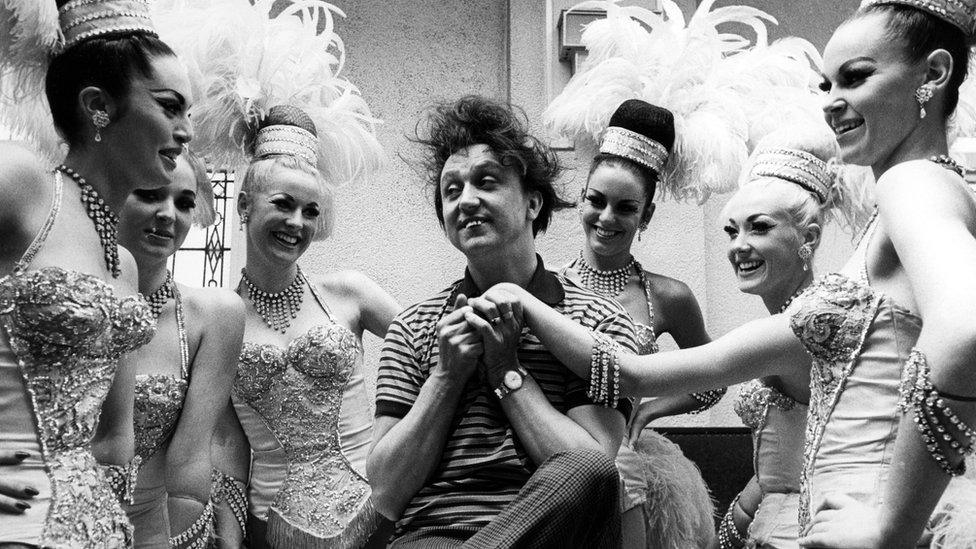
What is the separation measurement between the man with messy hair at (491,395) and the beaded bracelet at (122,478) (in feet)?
1.74

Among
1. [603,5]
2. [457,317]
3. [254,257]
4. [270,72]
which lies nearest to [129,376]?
[457,317]

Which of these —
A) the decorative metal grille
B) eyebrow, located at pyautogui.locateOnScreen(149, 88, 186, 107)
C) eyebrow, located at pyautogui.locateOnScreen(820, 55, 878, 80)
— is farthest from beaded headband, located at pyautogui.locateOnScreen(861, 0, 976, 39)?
the decorative metal grille

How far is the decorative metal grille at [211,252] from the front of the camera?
474 cm

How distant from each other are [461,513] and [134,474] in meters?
0.75

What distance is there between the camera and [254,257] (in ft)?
10.5

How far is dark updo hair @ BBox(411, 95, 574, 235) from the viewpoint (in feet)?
8.00

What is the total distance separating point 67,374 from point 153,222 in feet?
3.21

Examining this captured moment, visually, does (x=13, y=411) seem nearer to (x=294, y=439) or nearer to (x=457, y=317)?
(x=457, y=317)

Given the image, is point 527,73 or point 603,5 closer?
point 603,5

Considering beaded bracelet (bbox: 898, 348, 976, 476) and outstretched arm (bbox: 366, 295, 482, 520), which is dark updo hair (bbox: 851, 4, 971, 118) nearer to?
beaded bracelet (bbox: 898, 348, 976, 476)

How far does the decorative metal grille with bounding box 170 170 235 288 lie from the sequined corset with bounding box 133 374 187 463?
209cm

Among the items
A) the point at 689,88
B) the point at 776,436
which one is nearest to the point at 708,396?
the point at 776,436

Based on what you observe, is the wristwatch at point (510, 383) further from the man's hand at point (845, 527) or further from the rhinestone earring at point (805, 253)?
the rhinestone earring at point (805, 253)

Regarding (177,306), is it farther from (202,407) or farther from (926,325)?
(926,325)
